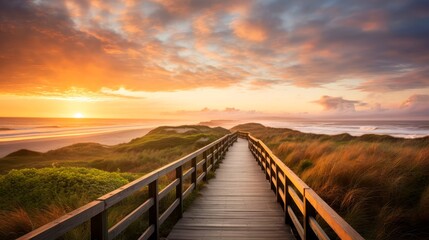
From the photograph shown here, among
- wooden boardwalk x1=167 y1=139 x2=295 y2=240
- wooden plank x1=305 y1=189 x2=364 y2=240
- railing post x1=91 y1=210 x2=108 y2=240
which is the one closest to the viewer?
wooden plank x1=305 y1=189 x2=364 y2=240

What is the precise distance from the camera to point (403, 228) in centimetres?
438

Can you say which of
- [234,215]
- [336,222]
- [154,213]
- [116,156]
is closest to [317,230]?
[336,222]

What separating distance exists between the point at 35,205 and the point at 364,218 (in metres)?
6.19

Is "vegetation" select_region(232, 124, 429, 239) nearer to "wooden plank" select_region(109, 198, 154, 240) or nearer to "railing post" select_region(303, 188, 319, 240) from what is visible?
"railing post" select_region(303, 188, 319, 240)

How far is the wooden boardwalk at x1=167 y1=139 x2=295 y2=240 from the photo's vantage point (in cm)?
452

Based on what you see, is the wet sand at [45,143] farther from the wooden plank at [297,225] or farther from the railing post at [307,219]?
the railing post at [307,219]

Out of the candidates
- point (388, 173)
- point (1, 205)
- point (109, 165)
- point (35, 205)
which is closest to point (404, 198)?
point (388, 173)

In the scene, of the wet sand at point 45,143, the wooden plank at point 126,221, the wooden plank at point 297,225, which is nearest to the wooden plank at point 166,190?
the wooden plank at point 126,221

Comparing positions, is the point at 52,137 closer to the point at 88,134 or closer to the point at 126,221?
the point at 88,134

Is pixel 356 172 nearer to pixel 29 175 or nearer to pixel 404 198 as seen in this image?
pixel 404 198

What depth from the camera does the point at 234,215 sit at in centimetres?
551

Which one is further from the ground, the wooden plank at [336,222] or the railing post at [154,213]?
the wooden plank at [336,222]

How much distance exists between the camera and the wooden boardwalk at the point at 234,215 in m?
4.52

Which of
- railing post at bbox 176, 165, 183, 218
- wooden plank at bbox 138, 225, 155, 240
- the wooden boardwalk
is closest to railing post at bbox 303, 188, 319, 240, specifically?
the wooden boardwalk
